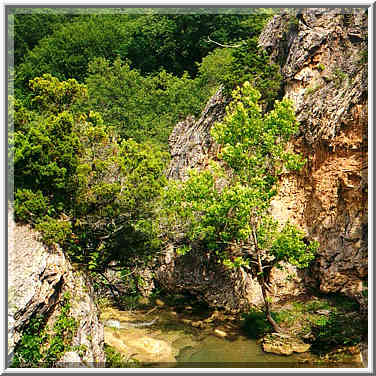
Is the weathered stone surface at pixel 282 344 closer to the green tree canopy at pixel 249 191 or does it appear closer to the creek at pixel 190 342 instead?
the creek at pixel 190 342

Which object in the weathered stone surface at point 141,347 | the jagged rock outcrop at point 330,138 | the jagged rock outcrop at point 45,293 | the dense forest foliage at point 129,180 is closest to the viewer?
the jagged rock outcrop at point 45,293

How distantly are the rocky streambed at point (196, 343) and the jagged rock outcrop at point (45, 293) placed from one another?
166 cm

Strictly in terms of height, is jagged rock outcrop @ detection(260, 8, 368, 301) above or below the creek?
above

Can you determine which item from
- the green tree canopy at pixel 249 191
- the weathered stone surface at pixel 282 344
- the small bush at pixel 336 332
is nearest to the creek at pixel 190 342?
the weathered stone surface at pixel 282 344

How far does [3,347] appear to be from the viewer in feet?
25.2

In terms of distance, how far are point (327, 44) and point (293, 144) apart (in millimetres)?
4557

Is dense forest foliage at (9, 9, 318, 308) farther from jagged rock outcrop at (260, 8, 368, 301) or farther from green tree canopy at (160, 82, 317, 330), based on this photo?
jagged rock outcrop at (260, 8, 368, 301)

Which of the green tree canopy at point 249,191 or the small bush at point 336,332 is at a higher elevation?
the green tree canopy at point 249,191

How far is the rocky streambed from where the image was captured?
11.2 m

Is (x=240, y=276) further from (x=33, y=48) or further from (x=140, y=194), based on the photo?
(x=33, y=48)

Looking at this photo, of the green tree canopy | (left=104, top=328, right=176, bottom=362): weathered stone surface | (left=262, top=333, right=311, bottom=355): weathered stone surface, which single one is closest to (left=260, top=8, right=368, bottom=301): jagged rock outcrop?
the green tree canopy

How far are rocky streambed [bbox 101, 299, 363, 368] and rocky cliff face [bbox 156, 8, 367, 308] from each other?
4.89 feet

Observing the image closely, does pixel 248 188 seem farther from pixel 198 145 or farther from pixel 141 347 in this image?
pixel 198 145

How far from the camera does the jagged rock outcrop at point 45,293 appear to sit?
8266 millimetres
